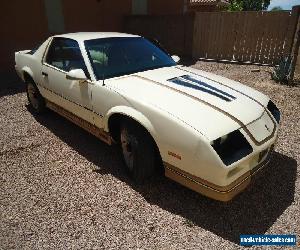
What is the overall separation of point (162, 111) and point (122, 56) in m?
1.55

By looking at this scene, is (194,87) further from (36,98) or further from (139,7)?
(139,7)

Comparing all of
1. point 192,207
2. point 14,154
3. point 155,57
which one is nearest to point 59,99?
point 14,154

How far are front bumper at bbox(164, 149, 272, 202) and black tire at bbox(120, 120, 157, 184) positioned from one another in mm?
292

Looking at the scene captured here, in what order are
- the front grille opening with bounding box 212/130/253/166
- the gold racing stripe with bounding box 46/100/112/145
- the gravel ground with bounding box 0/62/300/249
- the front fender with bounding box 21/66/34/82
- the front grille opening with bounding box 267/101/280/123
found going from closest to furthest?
1. the front grille opening with bounding box 212/130/253/166
2. the gravel ground with bounding box 0/62/300/249
3. the front grille opening with bounding box 267/101/280/123
4. the gold racing stripe with bounding box 46/100/112/145
5. the front fender with bounding box 21/66/34/82

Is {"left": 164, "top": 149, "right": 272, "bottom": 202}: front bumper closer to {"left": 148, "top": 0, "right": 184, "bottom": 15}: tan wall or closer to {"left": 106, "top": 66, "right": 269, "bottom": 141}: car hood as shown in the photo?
{"left": 106, "top": 66, "right": 269, "bottom": 141}: car hood

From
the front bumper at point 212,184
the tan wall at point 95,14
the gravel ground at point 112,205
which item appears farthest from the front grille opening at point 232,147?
the tan wall at point 95,14

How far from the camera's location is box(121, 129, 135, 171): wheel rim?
3426 mm

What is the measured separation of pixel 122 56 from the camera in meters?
4.17

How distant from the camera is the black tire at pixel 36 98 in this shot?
5.52 metres

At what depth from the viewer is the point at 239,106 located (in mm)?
3209

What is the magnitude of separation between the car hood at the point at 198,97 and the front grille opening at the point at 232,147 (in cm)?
8

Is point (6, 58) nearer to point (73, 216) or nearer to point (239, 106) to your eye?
point (73, 216)

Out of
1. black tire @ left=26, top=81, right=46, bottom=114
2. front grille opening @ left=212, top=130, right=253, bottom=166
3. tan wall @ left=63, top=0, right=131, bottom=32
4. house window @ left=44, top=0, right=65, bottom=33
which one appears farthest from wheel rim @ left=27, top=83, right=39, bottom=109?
tan wall @ left=63, top=0, right=131, bottom=32

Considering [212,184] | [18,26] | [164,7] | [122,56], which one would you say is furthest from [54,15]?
[212,184]
